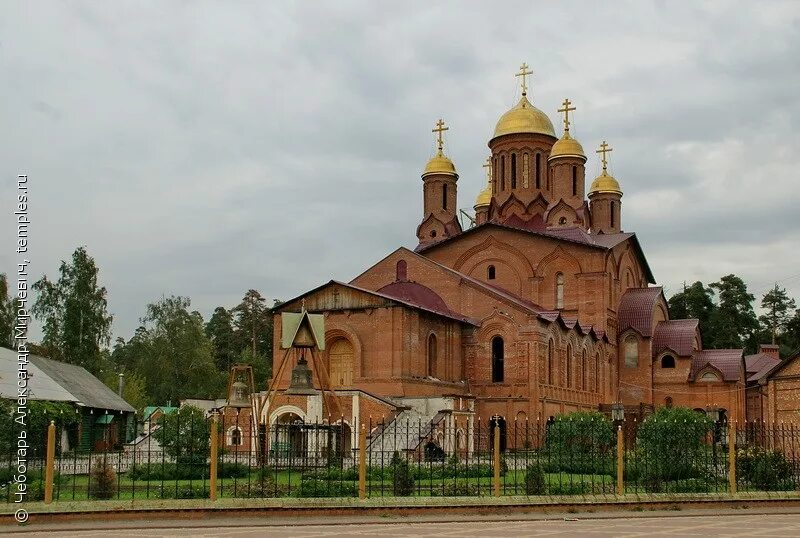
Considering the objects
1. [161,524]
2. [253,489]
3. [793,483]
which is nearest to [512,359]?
[793,483]

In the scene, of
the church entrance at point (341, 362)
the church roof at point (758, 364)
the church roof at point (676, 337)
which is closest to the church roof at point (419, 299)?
the church entrance at point (341, 362)

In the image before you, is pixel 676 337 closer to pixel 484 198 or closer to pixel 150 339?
pixel 484 198

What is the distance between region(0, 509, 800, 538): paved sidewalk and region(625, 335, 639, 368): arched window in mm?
28760

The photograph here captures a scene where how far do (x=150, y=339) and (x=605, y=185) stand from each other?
2620cm

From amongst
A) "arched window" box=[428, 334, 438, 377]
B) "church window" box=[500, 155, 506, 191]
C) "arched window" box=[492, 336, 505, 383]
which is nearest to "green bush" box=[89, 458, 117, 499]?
"arched window" box=[428, 334, 438, 377]

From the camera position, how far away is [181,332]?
5119cm

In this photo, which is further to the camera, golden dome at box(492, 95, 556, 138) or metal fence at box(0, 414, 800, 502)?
golden dome at box(492, 95, 556, 138)

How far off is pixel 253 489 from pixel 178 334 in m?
36.4

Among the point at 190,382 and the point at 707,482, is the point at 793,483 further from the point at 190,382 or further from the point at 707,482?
the point at 190,382

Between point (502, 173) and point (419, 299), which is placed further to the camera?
point (502, 173)

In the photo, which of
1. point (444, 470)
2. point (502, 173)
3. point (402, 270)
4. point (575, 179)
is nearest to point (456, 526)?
point (444, 470)

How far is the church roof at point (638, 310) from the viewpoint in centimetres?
4334

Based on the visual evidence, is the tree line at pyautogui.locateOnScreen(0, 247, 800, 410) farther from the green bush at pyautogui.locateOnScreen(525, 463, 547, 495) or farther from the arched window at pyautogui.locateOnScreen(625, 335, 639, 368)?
the green bush at pyautogui.locateOnScreen(525, 463, 547, 495)

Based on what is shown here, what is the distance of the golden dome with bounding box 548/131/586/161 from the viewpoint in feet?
139
